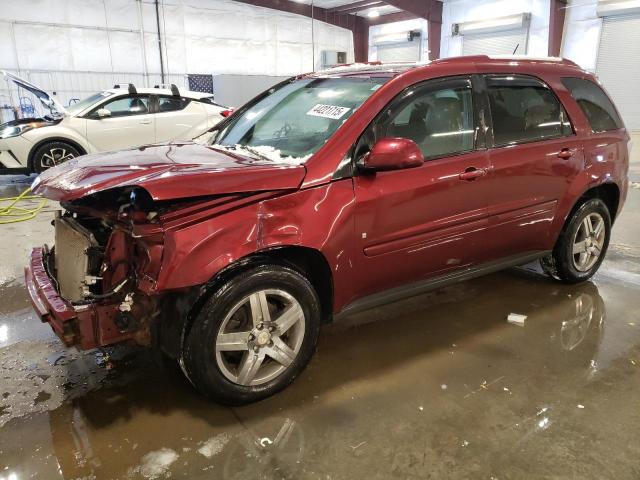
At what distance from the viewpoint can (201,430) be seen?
223 centimetres

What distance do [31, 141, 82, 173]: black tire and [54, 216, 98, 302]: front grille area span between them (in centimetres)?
608

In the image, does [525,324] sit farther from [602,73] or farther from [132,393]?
[602,73]

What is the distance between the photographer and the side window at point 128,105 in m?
8.41

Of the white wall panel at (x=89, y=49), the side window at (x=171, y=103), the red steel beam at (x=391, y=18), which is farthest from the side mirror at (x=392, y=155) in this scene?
the red steel beam at (x=391, y=18)

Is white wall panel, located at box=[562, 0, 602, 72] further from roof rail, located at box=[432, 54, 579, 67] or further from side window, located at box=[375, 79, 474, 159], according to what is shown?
side window, located at box=[375, 79, 474, 159]

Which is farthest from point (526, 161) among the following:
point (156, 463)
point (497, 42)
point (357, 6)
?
point (357, 6)

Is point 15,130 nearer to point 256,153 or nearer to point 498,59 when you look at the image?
point 256,153

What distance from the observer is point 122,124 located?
845 cm

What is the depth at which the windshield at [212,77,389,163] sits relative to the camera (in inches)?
103

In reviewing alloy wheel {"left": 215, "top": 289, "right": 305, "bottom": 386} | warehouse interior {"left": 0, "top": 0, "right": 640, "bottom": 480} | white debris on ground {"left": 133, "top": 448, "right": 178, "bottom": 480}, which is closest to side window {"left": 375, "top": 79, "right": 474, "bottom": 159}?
warehouse interior {"left": 0, "top": 0, "right": 640, "bottom": 480}

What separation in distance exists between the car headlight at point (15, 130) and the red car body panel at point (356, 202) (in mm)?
6169

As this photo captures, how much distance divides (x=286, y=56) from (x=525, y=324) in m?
15.9

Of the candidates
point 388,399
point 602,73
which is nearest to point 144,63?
point 602,73

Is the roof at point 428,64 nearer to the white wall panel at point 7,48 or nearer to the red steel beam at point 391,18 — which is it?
the white wall panel at point 7,48
